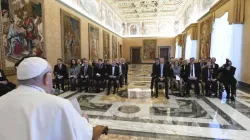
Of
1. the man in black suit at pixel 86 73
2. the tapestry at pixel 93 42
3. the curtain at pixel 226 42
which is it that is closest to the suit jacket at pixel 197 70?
the curtain at pixel 226 42

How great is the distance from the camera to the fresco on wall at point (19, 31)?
205 inches

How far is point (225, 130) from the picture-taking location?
3.38 metres

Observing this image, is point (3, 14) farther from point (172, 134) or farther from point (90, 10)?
point (90, 10)

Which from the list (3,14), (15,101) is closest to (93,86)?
(3,14)

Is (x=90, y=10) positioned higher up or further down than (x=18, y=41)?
higher up

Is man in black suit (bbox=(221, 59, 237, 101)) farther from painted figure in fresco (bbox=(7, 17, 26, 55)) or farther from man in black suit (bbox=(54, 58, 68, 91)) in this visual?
painted figure in fresco (bbox=(7, 17, 26, 55))

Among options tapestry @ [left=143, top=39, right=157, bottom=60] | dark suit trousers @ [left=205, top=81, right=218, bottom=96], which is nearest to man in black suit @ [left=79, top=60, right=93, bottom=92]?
dark suit trousers @ [left=205, top=81, right=218, bottom=96]

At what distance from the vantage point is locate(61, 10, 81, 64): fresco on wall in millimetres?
8523

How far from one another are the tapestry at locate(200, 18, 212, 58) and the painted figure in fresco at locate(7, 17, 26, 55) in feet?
32.7

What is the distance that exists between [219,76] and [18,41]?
730cm

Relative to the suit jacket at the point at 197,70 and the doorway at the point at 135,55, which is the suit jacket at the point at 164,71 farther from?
the doorway at the point at 135,55

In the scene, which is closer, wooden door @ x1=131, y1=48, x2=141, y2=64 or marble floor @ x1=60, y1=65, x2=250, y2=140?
marble floor @ x1=60, y1=65, x2=250, y2=140

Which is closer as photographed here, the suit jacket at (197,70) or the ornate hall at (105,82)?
the ornate hall at (105,82)

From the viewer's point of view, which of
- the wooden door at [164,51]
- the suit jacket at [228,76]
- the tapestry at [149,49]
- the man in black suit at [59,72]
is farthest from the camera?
the wooden door at [164,51]
